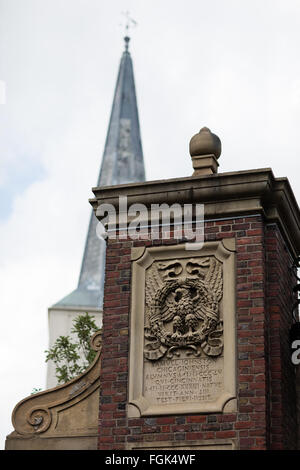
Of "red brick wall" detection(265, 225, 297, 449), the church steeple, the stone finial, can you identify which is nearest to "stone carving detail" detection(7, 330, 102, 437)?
"red brick wall" detection(265, 225, 297, 449)

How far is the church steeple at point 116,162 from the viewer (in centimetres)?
6000

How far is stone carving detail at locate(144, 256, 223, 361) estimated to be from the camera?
27.7 ft

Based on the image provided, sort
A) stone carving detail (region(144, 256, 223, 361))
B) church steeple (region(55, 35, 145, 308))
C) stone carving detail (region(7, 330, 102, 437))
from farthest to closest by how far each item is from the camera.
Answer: church steeple (region(55, 35, 145, 308)), stone carving detail (region(7, 330, 102, 437)), stone carving detail (region(144, 256, 223, 361))

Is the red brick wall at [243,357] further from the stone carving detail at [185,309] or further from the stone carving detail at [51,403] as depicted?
the stone carving detail at [51,403]

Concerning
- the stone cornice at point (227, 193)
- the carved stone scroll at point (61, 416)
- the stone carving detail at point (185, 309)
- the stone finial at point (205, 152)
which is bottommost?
the carved stone scroll at point (61, 416)

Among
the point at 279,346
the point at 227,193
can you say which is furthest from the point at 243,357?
the point at 227,193

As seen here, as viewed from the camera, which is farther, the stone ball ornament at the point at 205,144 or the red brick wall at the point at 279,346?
the stone ball ornament at the point at 205,144

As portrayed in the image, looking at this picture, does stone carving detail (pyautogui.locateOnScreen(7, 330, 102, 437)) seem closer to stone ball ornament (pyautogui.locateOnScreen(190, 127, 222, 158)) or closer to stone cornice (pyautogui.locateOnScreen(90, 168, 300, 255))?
stone cornice (pyautogui.locateOnScreen(90, 168, 300, 255))

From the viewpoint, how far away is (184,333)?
852cm

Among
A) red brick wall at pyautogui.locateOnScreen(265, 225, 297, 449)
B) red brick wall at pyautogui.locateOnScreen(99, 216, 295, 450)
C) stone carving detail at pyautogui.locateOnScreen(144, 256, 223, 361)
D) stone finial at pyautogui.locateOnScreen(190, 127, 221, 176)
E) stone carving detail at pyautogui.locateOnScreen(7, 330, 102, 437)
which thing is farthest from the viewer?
stone finial at pyautogui.locateOnScreen(190, 127, 221, 176)

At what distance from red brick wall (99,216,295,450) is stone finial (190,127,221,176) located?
675 millimetres

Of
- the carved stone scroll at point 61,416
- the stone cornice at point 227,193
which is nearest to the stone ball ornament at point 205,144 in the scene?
the stone cornice at point 227,193
